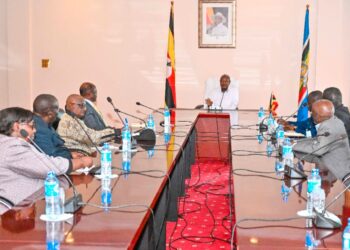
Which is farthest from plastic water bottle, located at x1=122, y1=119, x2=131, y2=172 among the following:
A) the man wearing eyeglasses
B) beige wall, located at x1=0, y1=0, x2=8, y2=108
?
beige wall, located at x1=0, y1=0, x2=8, y2=108

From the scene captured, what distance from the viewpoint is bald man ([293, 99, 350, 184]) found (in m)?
3.53

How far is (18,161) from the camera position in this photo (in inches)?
94.3

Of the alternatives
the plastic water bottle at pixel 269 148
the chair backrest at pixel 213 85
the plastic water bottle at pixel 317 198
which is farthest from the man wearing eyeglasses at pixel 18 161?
the chair backrest at pixel 213 85

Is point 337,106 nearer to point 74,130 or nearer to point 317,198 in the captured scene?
point 74,130

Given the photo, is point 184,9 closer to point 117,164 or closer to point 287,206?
point 117,164

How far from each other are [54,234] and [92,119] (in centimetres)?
308

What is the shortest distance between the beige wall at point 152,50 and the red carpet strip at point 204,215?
93.3 inches

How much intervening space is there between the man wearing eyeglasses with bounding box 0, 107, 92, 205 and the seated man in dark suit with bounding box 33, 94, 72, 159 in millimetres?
809

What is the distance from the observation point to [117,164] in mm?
3102

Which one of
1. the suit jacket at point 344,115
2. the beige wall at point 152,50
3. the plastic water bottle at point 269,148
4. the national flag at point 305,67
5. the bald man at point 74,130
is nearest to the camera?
the plastic water bottle at point 269,148

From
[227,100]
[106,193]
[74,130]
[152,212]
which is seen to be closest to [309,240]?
[152,212]

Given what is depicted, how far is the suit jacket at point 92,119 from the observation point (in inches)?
187

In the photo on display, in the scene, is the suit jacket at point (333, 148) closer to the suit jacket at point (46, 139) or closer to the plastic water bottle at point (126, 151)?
the plastic water bottle at point (126, 151)

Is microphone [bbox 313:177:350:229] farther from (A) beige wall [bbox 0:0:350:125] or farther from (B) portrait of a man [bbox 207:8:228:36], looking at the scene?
(B) portrait of a man [bbox 207:8:228:36]
